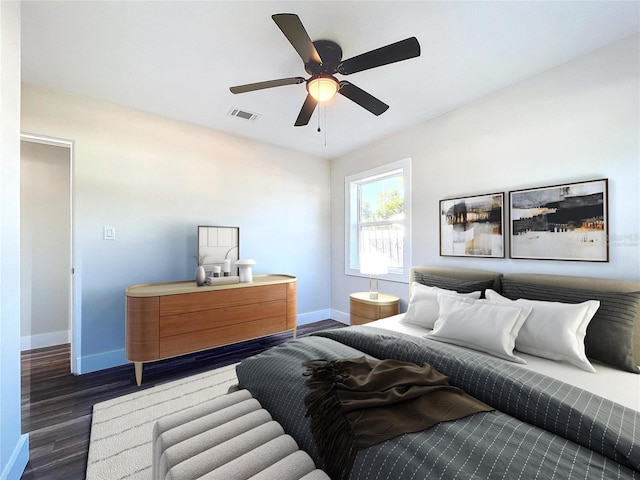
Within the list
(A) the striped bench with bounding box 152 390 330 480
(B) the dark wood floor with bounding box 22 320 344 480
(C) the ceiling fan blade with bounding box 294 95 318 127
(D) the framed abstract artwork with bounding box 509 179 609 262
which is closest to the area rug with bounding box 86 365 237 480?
(B) the dark wood floor with bounding box 22 320 344 480

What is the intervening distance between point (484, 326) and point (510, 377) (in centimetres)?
60

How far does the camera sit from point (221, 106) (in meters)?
2.67

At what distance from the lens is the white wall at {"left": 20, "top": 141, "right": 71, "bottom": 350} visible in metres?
3.04

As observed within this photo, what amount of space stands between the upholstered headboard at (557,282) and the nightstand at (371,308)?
0.45m

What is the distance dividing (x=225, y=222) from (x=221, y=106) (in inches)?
50.9

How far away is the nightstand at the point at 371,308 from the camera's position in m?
2.91

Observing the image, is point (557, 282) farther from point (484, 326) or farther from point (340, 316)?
point (340, 316)

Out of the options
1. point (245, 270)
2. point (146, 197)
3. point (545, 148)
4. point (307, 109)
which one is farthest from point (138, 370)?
point (545, 148)

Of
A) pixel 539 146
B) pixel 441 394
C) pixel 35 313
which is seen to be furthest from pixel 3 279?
pixel 539 146

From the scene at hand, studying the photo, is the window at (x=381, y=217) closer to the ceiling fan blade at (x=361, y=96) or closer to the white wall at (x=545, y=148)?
the white wall at (x=545, y=148)

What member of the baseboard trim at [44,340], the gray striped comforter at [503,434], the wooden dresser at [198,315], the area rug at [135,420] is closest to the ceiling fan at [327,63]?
the gray striped comforter at [503,434]

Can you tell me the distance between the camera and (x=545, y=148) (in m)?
2.14

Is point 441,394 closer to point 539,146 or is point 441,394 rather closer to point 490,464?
point 490,464

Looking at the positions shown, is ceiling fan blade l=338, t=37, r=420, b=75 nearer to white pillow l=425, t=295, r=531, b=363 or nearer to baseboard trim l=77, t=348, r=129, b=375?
white pillow l=425, t=295, r=531, b=363
